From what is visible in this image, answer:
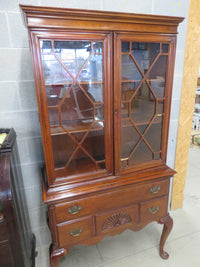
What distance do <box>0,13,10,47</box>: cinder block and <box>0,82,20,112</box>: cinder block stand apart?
0.26m

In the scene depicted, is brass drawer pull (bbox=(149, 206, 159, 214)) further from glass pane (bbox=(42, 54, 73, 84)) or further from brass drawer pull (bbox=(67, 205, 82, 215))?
glass pane (bbox=(42, 54, 73, 84))

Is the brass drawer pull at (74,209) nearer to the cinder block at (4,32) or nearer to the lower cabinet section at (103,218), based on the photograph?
the lower cabinet section at (103,218)

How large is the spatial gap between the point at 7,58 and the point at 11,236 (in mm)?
1158

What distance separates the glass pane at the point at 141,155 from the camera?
1.39 m

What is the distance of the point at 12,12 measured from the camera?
1.22 metres

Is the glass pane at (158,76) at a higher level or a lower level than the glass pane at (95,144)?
higher

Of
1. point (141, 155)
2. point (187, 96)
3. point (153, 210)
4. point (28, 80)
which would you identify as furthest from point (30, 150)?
point (187, 96)

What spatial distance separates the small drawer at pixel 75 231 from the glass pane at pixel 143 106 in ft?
2.61

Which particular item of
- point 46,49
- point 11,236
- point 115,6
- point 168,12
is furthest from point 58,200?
point 168,12

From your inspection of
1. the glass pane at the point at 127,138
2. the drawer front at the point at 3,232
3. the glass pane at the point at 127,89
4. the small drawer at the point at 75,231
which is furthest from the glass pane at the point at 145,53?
the drawer front at the point at 3,232

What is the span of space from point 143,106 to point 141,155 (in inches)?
14.7

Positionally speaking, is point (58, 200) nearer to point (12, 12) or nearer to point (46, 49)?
point (46, 49)

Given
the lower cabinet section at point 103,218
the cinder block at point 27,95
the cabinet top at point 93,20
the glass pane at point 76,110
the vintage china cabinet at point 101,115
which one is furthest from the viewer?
the cinder block at point 27,95

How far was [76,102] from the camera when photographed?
118cm
